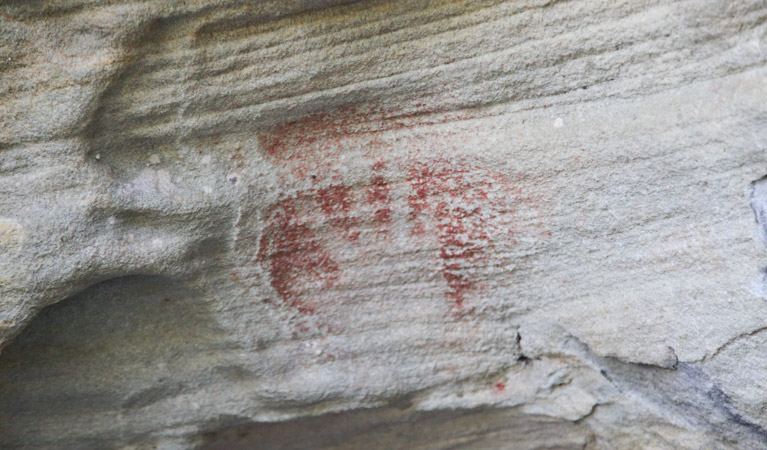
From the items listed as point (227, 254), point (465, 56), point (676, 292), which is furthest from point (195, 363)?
point (676, 292)

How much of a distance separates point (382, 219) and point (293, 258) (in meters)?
0.17

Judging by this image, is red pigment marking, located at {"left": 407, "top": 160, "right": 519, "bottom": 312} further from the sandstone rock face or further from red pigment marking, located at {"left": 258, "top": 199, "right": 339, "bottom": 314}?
red pigment marking, located at {"left": 258, "top": 199, "right": 339, "bottom": 314}

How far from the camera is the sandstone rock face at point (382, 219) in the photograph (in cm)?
95

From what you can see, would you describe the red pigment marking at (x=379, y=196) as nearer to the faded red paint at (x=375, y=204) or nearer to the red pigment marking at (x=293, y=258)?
the faded red paint at (x=375, y=204)

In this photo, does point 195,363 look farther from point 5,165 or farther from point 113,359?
point 5,165

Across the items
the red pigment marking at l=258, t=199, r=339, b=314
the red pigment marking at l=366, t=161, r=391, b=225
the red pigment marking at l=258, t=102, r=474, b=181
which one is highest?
the red pigment marking at l=258, t=102, r=474, b=181

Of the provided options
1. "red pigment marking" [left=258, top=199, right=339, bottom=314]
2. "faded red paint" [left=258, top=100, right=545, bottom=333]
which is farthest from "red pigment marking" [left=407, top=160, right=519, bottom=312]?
"red pigment marking" [left=258, top=199, right=339, bottom=314]

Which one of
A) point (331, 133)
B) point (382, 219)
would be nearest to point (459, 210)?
point (382, 219)

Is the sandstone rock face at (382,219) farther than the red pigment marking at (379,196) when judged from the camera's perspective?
No

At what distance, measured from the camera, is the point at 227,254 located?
1.12m

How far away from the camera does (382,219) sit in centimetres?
115

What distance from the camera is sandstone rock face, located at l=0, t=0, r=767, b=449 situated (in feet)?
3.13

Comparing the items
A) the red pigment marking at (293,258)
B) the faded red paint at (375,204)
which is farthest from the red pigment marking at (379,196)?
the red pigment marking at (293,258)

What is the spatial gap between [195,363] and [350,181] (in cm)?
46
